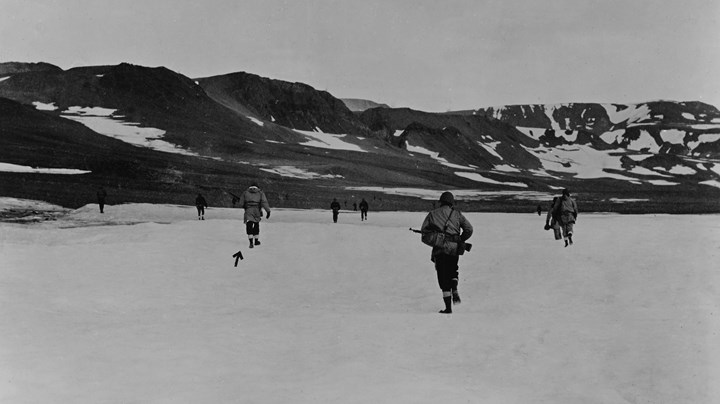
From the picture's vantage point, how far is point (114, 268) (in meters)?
15.6

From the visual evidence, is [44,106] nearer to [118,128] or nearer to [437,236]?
[118,128]

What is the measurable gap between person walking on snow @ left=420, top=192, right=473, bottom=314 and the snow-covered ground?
28.7 inches

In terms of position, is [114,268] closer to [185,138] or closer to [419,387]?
[419,387]

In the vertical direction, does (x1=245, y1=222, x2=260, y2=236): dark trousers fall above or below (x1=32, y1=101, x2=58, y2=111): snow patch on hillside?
below

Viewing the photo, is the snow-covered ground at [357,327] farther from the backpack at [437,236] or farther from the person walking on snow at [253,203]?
the backpack at [437,236]

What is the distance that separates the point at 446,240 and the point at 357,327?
255 cm

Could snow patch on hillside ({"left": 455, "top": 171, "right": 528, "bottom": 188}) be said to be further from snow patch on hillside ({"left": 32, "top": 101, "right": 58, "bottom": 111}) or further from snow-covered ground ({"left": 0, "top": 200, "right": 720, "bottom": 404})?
snow-covered ground ({"left": 0, "top": 200, "right": 720, "bottom": 404})

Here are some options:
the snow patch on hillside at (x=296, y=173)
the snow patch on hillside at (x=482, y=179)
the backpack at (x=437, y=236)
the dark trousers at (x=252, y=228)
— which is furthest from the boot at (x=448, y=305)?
the snow patch on hillside at (x=482, y=179)

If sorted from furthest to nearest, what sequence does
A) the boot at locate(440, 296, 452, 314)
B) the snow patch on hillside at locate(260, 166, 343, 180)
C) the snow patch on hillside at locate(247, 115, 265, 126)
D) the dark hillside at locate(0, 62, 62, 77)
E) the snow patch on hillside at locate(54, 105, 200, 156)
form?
1. the snow patch on hillside at locate(247, 115, 265, 126)
2. the dark hillside at locate(0, 62, 62, 77)
3. the snow patch on hillside at locate(54, 105, 200, 156)
4. the snow patch on hillside at locate(260, 166, 343, 180)
5. the boot at locate(440, 296, 452, 314)

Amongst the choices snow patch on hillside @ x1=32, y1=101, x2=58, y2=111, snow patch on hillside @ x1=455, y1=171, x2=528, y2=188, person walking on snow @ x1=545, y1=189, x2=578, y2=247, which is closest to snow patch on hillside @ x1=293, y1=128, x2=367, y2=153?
snow patch on hillside @ x1=455, y1=171, x2=528, y2=188

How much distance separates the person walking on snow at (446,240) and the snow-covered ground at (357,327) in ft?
2.39

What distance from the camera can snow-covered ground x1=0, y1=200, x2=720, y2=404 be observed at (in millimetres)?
6879

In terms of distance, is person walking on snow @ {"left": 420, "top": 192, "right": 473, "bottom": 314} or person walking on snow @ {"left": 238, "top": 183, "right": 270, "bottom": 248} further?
person walking on snow @ {"left": 238, "top": 183, "right": 270, "bottom": 248}

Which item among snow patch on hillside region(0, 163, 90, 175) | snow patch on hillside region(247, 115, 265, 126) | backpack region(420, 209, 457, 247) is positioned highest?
snow patch on hillside region(247, 115, 265, 126)
